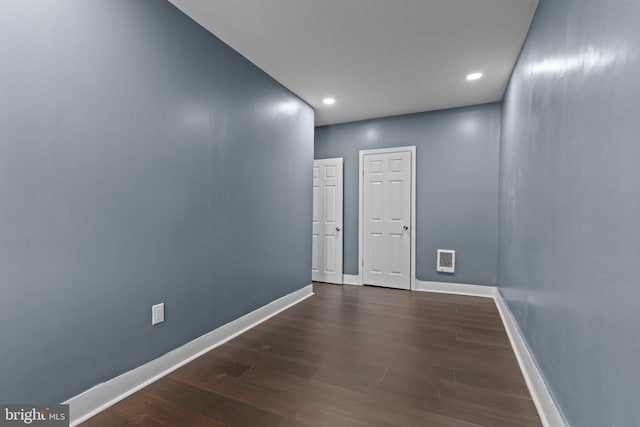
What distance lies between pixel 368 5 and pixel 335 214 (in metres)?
3.27

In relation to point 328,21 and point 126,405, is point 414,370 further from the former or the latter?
point 328,21

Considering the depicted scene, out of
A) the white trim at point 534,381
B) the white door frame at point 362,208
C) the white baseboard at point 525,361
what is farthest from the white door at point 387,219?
the white trim at point 534,381

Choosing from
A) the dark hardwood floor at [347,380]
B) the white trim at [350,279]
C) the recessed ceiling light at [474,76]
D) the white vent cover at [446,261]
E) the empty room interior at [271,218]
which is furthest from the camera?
the white trim at [350,279]

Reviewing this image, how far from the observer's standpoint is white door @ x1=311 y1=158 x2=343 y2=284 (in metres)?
5.04

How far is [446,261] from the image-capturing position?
14.4 feet

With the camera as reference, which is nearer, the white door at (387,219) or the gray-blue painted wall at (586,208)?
the gray-blue painted wall at (586,208)

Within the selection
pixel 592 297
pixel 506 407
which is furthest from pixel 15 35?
pixel 506 407

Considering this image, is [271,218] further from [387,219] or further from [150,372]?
[387,219]

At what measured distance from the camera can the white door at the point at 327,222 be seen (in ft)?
16.5

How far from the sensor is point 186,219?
2314mm

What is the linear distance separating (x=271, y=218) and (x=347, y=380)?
73.6 inches

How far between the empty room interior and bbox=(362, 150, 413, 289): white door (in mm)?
919

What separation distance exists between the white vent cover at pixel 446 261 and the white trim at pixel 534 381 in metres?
1.41
